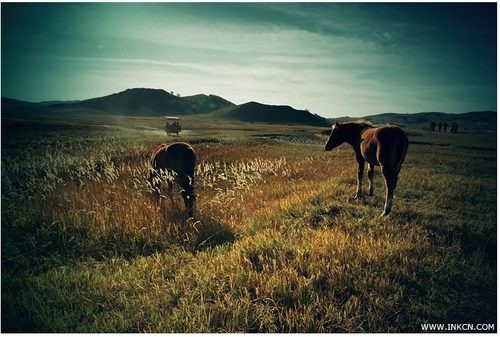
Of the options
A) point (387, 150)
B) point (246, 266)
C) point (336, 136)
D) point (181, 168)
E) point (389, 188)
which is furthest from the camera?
point (336, 136)

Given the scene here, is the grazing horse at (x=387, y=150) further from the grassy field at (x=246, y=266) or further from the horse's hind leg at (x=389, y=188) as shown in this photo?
the grassy field at (x=246, y=266)

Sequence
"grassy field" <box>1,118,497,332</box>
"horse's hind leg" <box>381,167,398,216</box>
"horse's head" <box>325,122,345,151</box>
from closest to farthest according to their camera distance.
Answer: "grassy field" <box>1,118,497,332</box>, "horse's hind leg" <box>381,167,398,216</box>, "horse's head" <box>325,122,345,151</box>

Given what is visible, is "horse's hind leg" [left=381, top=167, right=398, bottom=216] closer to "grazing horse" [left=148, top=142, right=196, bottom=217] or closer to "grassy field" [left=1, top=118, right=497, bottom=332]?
"grassy field" [left=1, top=118, right=497, bottom=332]

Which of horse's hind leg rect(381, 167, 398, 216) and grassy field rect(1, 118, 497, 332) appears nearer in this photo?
grassy field rect(1, 118, 497, 332)

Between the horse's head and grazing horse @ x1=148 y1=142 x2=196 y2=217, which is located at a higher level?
the horse's head

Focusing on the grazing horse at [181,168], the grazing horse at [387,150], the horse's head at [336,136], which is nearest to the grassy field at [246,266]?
the grazing horse at [181,168]

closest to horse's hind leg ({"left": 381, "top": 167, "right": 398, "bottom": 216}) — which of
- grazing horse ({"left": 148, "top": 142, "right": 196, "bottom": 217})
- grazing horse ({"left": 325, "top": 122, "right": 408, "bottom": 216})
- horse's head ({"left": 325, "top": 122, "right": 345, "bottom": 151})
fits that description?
grazing horse ({"left": 325, "top": 122, "right": 408, "bottom": 216})

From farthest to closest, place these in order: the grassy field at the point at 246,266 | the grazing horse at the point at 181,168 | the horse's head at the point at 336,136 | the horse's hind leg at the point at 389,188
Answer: the horse's head at the point at 336,136, the grazing horse at the point at 181,168, the horse's hind leg at the point at 389,188, the grassy field at the point at 246,266

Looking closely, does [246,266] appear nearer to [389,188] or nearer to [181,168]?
[181,168]

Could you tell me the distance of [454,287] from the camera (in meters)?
3.93

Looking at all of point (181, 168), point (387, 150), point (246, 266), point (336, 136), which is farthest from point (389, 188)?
point (181, 168)

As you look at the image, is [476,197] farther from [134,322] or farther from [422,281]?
[134,322]

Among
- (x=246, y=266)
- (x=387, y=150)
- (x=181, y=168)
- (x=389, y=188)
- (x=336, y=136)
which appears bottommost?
(x=246, y=266)

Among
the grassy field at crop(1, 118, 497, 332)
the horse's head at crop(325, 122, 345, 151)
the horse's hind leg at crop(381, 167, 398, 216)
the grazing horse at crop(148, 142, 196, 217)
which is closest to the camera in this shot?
the grassy field at crop(1, 118, 497, 332)
